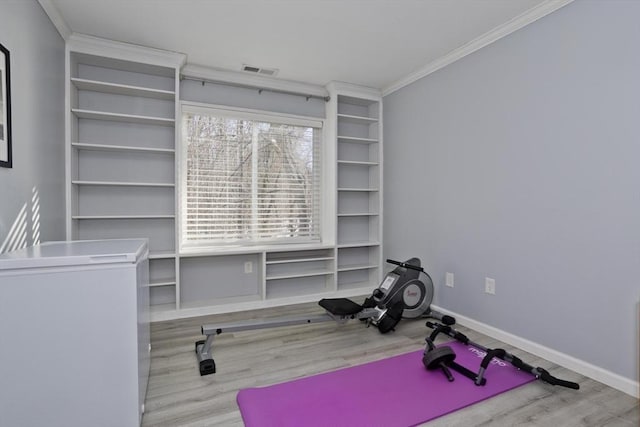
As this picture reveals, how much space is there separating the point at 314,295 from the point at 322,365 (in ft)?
5.25

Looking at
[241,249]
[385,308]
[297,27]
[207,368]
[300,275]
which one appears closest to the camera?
[207,368]

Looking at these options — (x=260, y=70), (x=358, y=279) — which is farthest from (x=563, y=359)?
(x=260, y=70)

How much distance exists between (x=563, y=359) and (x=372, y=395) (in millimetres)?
1362

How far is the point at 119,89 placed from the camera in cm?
297

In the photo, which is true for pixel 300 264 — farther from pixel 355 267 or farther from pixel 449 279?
pixel 449 279

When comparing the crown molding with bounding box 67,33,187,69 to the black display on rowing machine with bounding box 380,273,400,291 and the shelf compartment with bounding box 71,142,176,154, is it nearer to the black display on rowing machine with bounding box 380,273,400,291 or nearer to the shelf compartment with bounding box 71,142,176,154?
the shelf compartment with bounding box 71,142,176,154

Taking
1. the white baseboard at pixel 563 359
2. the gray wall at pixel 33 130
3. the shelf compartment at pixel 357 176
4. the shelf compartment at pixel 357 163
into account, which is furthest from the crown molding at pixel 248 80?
the white baseboard at pixel 563 359

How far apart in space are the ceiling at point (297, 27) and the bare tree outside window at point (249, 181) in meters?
0.71

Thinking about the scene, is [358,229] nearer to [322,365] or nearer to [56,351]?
[322,365]

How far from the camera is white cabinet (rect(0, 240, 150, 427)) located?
4.41 ft

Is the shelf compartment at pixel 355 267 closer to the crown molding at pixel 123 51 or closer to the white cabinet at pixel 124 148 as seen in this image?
the white cabinet at pixel 124 148

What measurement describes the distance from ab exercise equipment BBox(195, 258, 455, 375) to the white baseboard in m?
0.27

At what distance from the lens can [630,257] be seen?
193 centimetres

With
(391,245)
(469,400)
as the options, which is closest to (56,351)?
(469,400)
